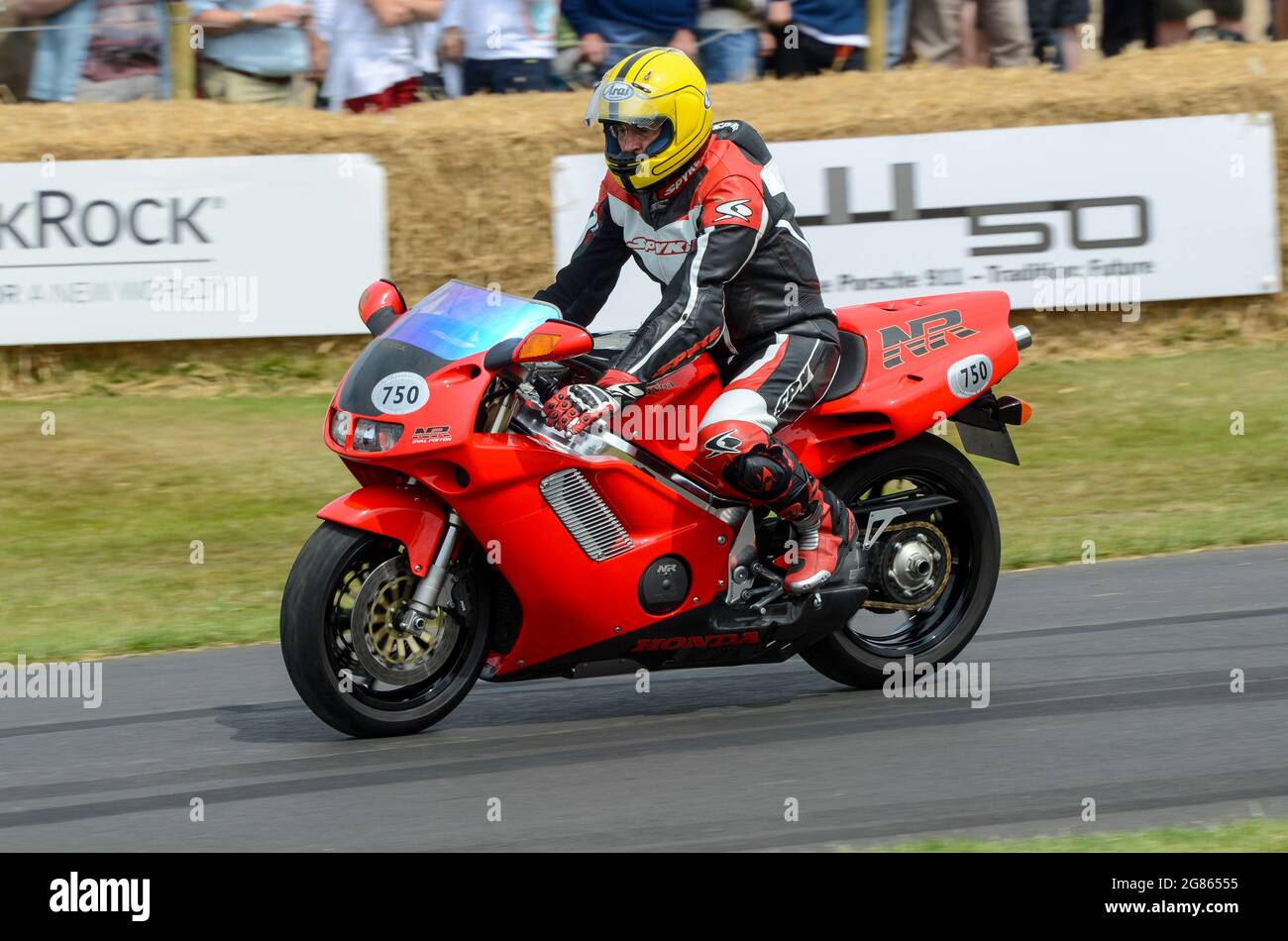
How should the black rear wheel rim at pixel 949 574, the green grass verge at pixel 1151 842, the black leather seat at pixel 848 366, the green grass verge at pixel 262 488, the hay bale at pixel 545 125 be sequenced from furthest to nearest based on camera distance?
1. the hay bale at pixel 545 125
2. the green grass verge at pixel 262 488
3. the black rear wheel rim at pixel 949 574
4. the black leather seat at pixel 848 366
5. the green grass verge at pixel 1151 842

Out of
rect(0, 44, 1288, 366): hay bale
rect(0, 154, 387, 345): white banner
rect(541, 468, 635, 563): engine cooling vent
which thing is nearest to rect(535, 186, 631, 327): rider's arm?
rect(541, 468, 635, 563): engine cooling vent

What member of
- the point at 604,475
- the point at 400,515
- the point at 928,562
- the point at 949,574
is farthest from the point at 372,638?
the point at 949,574

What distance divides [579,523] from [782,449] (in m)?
0.66

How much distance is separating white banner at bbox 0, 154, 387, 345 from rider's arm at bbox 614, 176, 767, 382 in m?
6.11

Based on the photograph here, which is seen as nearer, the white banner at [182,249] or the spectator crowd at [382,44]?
the white banner at [182,249]

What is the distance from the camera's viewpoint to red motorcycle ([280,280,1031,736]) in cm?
576

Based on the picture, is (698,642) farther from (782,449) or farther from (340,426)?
(340,426)

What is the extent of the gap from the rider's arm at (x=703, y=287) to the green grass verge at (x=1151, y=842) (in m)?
1.68

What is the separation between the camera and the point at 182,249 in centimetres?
1152

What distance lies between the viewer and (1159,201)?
12125mm

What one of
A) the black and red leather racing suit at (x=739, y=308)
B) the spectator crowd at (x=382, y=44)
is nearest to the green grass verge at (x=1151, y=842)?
the black and red leather racing suit at (x=739, y=308)

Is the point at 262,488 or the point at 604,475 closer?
the point at 604,475

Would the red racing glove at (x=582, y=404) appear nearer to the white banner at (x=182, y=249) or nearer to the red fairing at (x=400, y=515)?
the red fairing at (x=400, y=515)

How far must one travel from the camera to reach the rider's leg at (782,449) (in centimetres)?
604
